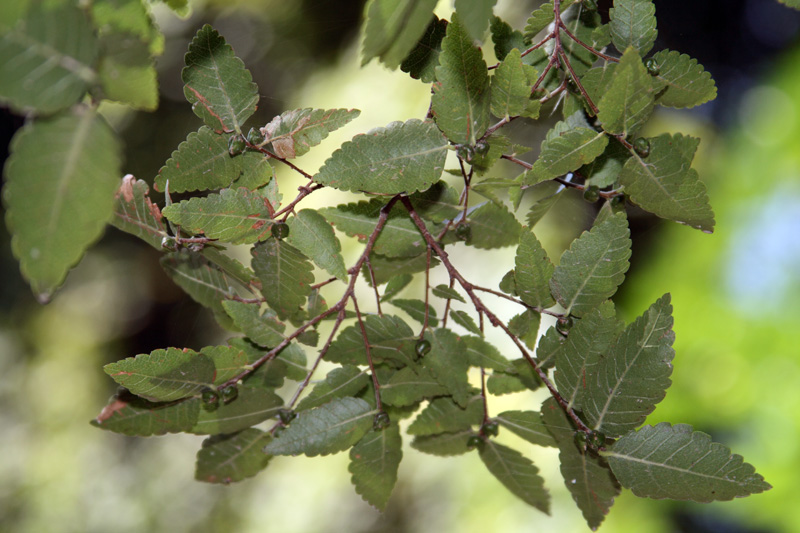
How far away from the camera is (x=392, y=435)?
349 mm

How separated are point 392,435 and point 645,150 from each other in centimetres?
20

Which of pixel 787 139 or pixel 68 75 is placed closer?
pixel 68 75

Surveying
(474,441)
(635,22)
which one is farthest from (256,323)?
(635,22)

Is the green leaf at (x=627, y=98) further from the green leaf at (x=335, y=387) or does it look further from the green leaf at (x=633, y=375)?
the green leaf at (x=335, y=387)

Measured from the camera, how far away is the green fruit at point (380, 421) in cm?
33

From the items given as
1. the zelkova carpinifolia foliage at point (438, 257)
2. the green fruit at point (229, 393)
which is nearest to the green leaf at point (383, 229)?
the zelkova carpinifolia foliage at point (438, 257)

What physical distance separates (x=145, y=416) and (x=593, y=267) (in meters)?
0.24

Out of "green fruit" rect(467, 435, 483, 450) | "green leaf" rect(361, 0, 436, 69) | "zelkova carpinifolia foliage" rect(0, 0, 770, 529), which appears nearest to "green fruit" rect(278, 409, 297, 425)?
"zelkova carpinifolia foliage" rect(0, 0, 770, 529)

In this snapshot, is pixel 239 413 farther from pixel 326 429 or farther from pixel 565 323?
pixel 565 323

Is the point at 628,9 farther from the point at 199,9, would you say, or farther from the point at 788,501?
the point at 788,501

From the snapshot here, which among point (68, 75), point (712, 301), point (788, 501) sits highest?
point (68, 75)

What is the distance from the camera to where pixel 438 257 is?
355 mm

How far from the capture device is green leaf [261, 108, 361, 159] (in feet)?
0.97

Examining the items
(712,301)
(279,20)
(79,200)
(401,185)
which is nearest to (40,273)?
(79,200)
